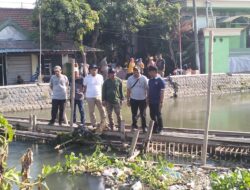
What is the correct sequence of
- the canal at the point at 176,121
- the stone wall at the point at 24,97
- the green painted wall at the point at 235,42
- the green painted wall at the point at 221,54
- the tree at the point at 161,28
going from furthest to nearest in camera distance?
the green painted wall at the point at 235,42 < the green painted wall at the point at 221,54 < the tree at the point at 161,28 < the stone wall at the point at 24,97 < the canal at the point at 176,121

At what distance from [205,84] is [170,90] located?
3.06m

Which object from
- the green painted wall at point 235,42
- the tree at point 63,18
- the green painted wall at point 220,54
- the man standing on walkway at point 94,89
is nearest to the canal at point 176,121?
the man standing on walkway at point 94,89

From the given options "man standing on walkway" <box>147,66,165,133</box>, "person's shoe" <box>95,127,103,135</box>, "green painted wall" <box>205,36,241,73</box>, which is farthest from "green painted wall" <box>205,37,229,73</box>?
"man standing on walkway" <box>147,66,165,133</box>

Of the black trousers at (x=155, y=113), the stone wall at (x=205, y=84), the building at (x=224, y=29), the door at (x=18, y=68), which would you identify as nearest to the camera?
the black trousers at (x=155, y=113)

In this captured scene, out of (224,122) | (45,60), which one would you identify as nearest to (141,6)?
(45,60)

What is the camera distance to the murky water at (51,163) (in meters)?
9.08

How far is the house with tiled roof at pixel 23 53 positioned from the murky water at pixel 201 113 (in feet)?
18.3

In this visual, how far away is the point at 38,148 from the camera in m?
12.7

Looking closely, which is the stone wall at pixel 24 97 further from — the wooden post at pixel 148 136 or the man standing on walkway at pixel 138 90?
the wooden post at pixel 148 136

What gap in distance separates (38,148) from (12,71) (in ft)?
48.1

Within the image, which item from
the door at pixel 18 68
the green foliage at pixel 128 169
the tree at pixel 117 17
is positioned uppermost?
the tree at pixel 117 17

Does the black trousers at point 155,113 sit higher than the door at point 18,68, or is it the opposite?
the door at point 18,68

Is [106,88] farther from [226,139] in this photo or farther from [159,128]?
[226,139]

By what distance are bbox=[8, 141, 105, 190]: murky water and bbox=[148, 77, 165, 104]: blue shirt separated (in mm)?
2419
